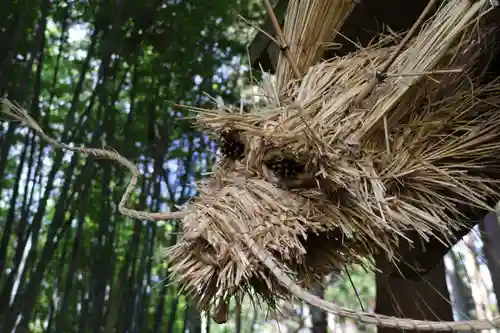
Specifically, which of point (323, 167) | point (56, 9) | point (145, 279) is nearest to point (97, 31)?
point (56, 9)

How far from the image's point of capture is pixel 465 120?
0.60m

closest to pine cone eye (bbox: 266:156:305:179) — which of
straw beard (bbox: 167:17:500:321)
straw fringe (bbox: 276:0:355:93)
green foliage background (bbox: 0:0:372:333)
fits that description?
straw beard (bbox: 167:17:500:321)

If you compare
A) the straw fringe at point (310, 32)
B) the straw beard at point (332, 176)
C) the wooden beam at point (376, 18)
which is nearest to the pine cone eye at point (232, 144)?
the straw beard at point (332, 176)

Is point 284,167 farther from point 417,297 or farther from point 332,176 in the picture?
point 417,297

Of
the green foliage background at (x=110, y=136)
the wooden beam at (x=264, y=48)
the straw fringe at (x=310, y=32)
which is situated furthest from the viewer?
the green foliage background at (x=110, y=136)

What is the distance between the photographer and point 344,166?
544mm

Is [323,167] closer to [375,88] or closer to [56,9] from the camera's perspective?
[375,88]

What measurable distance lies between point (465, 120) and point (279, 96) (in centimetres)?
A: 21

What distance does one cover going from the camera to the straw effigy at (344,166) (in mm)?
519

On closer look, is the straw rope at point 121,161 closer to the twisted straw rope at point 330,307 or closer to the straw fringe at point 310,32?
the twisted straw rope at point 330,307

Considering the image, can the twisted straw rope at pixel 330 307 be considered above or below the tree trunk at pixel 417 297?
below

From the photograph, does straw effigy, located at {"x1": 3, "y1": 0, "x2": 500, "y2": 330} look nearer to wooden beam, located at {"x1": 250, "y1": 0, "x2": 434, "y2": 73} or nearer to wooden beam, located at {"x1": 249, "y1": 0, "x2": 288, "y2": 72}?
wooden beam, located at {"x1": 250, "y1": 0, "x2": 434, "y2": 73}

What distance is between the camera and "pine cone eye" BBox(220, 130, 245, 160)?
0.58 meters

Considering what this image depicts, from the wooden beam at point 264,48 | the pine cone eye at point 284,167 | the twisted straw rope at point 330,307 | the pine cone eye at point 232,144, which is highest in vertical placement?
the wooden beam at point 264,48
